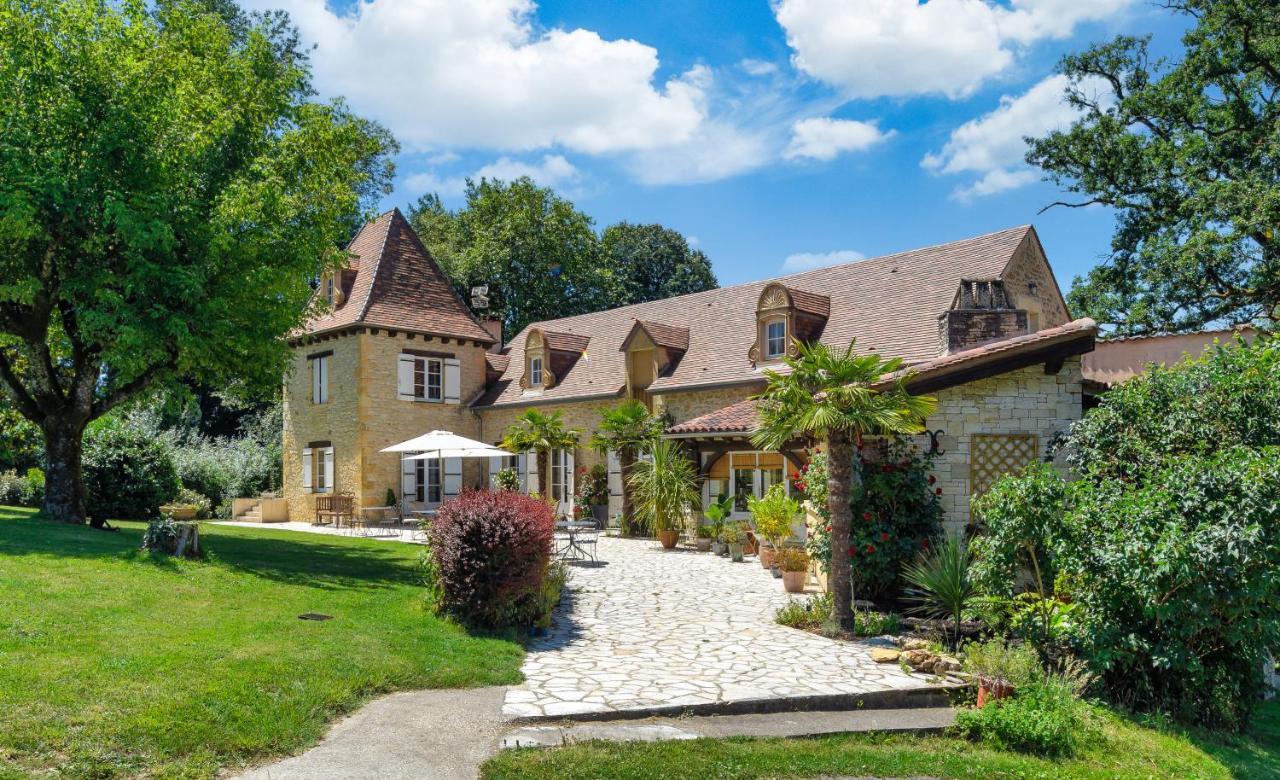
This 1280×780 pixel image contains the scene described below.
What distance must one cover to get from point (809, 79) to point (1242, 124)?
54.6 feet

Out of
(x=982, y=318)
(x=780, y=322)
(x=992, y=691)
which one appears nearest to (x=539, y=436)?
(x=780, y=322)

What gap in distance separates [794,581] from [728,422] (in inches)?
249

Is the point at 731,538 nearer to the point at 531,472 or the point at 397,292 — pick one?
the point at 531,472

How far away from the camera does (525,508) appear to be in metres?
10.5

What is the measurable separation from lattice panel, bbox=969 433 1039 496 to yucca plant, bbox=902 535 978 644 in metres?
1.27

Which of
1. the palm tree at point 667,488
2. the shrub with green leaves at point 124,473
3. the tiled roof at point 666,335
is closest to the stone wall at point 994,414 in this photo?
the palm tree at point 667,488

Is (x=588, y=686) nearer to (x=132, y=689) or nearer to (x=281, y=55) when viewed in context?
(x=132, y=689)

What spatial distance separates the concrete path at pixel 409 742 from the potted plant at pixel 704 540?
12.0m

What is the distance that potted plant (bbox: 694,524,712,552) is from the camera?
19359 mm

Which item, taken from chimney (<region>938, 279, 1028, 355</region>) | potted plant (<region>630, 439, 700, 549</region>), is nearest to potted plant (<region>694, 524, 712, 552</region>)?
potted plant (<region>630, 439, 700, 549</region>)

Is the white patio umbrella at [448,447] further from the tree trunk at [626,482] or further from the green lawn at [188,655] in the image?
the green lawn at [188,655]

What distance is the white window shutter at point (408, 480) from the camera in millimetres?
25844

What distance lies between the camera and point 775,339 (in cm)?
2147

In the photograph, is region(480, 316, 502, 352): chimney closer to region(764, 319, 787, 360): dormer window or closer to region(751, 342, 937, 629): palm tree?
region(764, 319, 787, 360): dormer window
